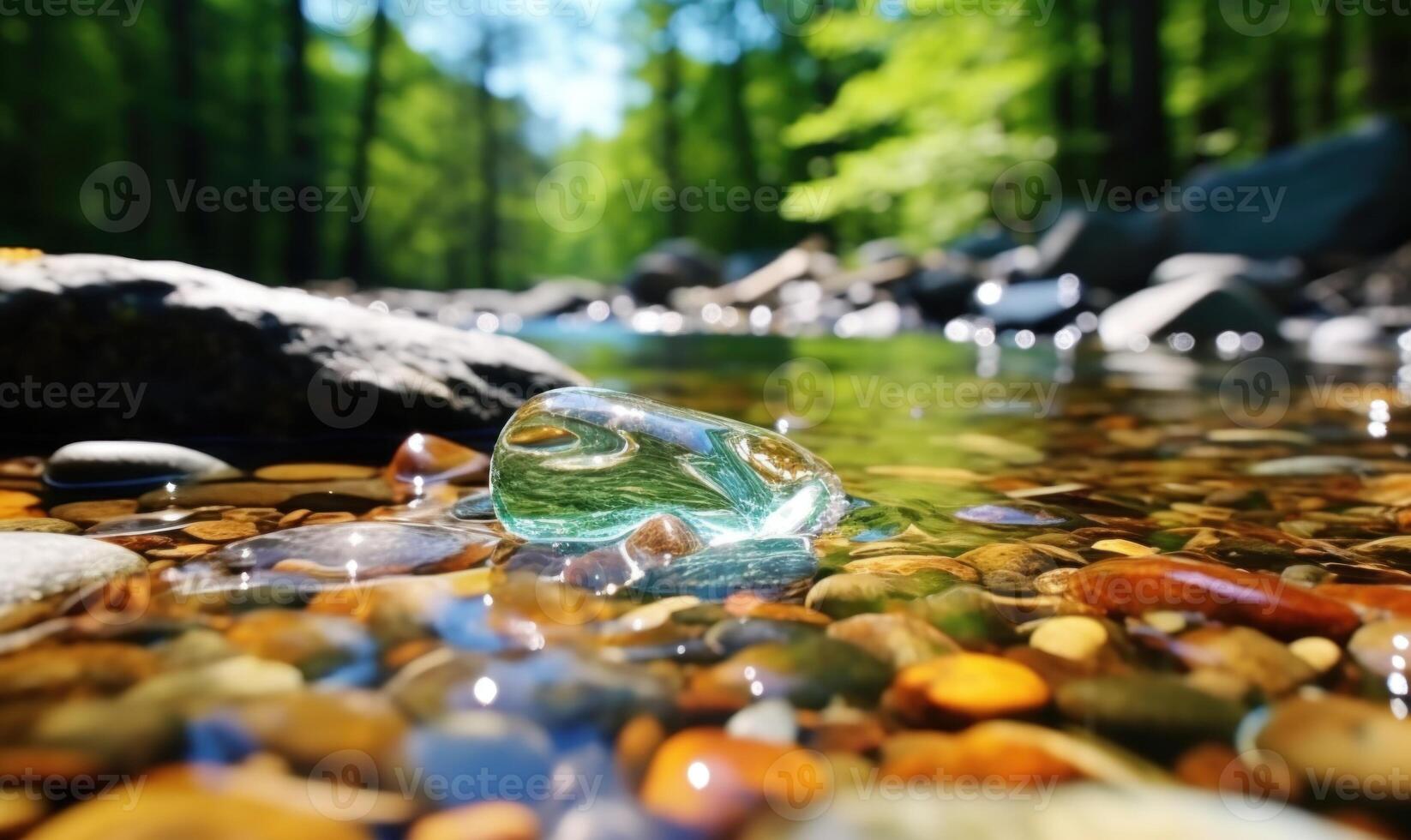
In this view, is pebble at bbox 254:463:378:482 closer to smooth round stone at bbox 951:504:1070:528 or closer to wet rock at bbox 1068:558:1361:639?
smooth round stone at bbox 951:504:1070:528

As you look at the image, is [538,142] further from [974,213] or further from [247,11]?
[974,213]

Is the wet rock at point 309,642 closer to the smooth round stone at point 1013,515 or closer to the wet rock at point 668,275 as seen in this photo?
the smooth round stone at point 1013,515

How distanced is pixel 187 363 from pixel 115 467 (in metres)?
0.62

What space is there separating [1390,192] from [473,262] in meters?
30.4

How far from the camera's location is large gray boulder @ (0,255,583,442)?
106 inches

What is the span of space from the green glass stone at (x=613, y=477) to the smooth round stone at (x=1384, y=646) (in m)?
0.93

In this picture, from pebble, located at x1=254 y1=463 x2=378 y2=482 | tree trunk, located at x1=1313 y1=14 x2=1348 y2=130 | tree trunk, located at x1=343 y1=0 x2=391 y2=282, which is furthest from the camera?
tree trunk, located at x1=343 y1=0 x2=391 y2=282

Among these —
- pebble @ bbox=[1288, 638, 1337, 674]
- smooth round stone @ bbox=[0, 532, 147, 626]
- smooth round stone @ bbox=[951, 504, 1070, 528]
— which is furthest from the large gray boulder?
pebble @ bbox=[1288, 638, 1337, 674]

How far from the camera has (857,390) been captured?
16.4ft

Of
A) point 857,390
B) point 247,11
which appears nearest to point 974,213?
point 857,390

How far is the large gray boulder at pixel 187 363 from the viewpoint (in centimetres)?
270

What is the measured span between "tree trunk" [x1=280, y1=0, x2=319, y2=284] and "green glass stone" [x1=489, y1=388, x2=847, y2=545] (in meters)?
20.9

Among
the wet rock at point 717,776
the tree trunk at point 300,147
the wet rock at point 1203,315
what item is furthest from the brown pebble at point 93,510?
the tree trunk at point 300,147

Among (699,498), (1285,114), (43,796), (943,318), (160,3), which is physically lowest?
(43,796)
